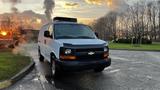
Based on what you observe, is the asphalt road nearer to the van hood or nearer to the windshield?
the van hood

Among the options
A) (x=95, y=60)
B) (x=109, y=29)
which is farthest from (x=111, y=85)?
(x=109, y=29)

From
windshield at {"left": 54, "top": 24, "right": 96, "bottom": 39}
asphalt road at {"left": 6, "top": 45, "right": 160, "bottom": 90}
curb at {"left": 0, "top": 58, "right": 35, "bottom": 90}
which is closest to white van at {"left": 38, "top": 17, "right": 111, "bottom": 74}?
windshield at {"left": 54, "top": 24, "right": 96, "bottom": 39}

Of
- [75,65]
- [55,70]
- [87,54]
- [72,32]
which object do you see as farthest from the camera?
[72,32]

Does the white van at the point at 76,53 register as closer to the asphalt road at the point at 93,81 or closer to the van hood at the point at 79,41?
the van hood at the point at 79,41

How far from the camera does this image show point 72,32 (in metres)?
12.8

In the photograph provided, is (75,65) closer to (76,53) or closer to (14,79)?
(76,53)

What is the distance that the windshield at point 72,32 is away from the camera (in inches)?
492

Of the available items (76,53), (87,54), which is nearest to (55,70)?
(76,53)

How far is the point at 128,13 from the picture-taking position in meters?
98.1

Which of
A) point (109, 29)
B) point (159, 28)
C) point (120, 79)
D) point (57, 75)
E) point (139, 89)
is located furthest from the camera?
Result: point (109, 29)

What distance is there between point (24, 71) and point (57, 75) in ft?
4.16

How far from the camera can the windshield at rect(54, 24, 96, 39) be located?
1249cm

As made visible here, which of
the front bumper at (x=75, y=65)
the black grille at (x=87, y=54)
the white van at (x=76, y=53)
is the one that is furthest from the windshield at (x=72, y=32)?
the front bumper at (x=75, y=65)

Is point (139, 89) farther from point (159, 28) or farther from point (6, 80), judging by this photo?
point (159, 28)
